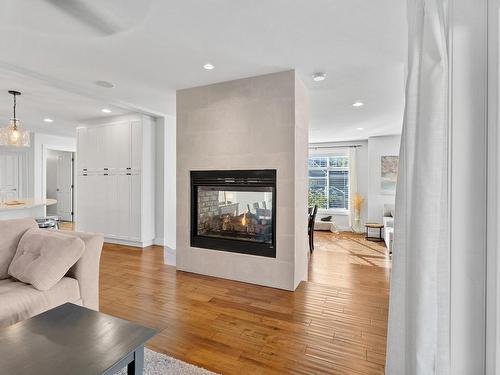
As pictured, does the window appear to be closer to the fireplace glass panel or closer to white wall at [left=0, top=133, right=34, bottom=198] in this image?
the fireplace glass panel

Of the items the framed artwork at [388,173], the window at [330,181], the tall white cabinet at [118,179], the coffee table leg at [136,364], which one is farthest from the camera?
the window at [330,181]

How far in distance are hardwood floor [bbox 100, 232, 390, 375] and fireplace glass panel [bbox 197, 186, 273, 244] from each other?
0.57 metres

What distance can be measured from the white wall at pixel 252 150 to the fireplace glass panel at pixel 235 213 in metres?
0.17

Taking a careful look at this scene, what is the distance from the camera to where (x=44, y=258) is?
1915mm

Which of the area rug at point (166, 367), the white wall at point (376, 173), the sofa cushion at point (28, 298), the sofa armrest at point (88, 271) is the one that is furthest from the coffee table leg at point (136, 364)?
the white wall at point (376, 173)

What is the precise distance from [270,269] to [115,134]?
13.0 feet

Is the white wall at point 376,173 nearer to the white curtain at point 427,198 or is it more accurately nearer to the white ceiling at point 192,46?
the white ceiling at point 192,46

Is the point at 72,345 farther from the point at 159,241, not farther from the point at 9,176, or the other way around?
the point at 9,176

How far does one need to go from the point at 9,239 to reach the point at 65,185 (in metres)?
7.36

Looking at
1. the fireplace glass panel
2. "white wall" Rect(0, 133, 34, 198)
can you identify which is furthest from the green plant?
"white wall" Rect(0, 133, 34, 198)

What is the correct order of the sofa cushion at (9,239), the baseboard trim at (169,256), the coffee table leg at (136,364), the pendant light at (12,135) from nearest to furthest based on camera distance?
the coffee table leg at (136,364), the sofa cushion at (9,239), the pendant light at (12,135), the baseboard trim at (169,256)

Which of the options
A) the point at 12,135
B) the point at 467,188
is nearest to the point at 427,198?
the point at 467,188

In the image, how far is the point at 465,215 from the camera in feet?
3.17

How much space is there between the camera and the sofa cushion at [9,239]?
2062mm
